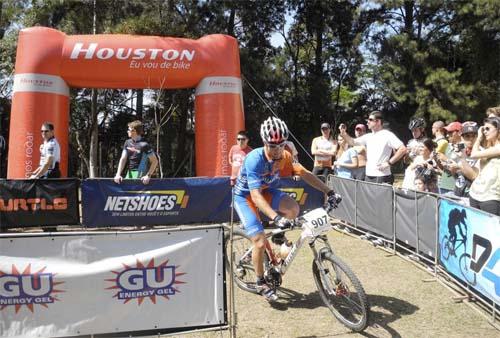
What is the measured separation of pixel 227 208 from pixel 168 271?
5705mm

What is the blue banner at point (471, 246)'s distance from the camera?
446 cm

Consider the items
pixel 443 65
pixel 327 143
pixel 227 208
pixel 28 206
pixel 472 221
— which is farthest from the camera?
pixel 443 65

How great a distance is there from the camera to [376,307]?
4.91 m

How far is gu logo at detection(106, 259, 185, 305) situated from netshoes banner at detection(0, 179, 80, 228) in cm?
554

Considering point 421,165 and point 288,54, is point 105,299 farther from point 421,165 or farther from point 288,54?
point 288,54

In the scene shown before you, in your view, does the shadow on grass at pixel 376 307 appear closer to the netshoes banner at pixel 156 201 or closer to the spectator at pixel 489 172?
the spectator at pixel 489 172

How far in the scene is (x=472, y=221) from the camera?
491cm

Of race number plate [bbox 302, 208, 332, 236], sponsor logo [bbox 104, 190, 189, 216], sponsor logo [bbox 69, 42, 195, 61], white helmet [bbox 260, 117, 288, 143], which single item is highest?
sponsor logo [bbox 69, 42, 195, 61]

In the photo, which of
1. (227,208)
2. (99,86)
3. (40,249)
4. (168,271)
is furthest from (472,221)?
(99,86)

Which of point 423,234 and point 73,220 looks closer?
point 423,234

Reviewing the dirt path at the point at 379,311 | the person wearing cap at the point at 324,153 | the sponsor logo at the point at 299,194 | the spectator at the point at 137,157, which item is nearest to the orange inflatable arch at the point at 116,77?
→ the person wearing cap at the point at 324,153

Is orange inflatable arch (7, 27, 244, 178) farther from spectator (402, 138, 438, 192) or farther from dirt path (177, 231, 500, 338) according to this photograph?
dirt path (177, 231, 500, 338)

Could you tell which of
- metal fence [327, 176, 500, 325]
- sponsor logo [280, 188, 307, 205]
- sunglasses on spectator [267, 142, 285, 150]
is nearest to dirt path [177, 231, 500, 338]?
metal fence [327, 176, 500, 325]

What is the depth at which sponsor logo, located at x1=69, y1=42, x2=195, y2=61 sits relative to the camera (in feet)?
40.8
